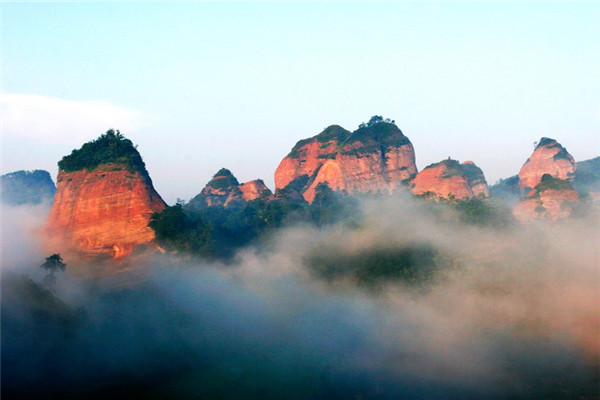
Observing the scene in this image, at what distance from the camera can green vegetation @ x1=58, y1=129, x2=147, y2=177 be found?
50781 mm

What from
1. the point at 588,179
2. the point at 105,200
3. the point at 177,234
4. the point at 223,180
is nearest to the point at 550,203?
the point at 177,234

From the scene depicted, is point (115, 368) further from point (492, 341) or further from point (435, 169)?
point (435, 169)

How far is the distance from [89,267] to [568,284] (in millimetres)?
36443

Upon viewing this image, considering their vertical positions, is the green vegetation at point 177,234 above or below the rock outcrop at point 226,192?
below

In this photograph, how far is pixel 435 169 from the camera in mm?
83125

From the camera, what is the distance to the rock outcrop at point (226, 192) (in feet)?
340

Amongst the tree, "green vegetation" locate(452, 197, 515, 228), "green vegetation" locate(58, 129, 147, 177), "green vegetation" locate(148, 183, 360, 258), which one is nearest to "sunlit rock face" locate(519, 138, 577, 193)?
"green vegetation" locate(148, 183, 360, 258)

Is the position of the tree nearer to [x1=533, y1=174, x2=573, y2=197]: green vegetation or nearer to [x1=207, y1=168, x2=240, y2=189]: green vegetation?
[x1=533, y1=174, x2=573, y2=197]: green vegetation

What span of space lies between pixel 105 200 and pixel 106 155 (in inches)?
172

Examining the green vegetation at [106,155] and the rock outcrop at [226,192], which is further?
the rock outcrop at [226,192]

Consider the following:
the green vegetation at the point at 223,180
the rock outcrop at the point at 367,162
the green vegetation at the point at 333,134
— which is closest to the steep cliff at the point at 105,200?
the rock outcrop at the point at 367,162

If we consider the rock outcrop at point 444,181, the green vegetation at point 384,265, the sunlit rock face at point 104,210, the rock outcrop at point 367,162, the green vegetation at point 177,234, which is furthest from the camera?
the rock outcrop at point 367,162

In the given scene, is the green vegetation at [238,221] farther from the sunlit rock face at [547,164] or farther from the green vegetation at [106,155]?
the sunlit rock face at [547,164]

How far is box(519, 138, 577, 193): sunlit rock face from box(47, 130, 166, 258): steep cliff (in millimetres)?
67027
